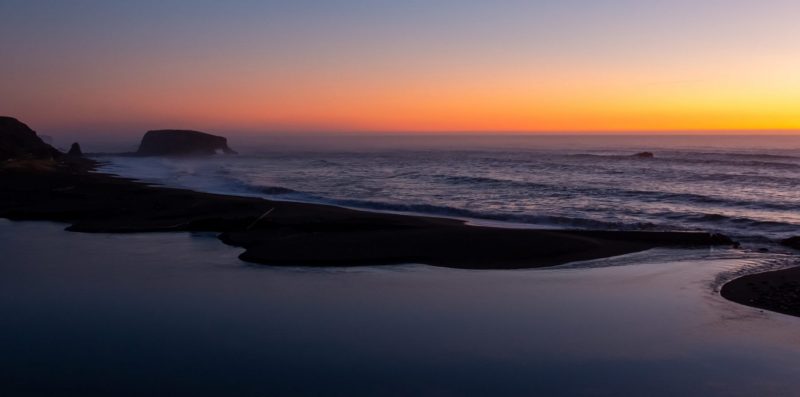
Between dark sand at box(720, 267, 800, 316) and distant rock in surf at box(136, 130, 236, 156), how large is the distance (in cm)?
10527

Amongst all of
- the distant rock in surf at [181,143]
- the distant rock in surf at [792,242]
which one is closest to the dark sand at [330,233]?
the distant rock in surf at [792,242]

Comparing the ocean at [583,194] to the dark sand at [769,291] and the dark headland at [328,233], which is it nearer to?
the dark headland at [328,233]

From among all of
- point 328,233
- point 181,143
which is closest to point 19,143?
point 328,233

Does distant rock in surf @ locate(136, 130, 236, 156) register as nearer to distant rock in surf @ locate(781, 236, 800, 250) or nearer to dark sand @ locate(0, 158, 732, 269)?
dark sand @ locate(0, 158, 732, 269)

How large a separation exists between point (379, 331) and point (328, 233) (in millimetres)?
9357

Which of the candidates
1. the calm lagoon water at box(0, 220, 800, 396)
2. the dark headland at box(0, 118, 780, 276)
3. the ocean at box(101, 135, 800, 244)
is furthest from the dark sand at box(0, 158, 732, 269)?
the ocean at box(101, 135, 800, 244)

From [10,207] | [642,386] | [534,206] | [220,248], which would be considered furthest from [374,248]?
[10,207]

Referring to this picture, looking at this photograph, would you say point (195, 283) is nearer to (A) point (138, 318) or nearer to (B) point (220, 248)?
(A) point (138, 318)

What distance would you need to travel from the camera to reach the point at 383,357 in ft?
26.3

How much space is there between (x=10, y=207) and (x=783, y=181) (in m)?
37.5

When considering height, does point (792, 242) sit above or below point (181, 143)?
below

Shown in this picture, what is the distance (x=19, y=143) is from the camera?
56.6 metres

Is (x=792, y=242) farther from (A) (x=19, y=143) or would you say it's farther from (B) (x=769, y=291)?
(A) (x=19, y=143)

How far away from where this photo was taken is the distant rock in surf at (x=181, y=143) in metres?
111
